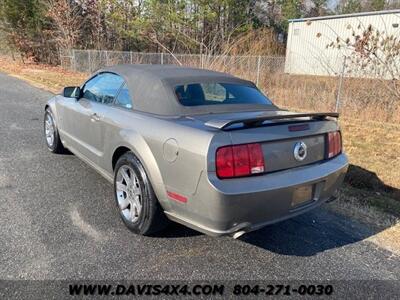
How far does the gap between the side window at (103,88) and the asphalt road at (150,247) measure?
3.46 ft

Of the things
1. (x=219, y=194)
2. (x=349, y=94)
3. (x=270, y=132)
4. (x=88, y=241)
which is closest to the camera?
(x=219, y=194)

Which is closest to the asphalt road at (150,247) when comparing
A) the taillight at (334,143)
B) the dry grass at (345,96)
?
the taillight at (334,143)

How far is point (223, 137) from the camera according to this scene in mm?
2582

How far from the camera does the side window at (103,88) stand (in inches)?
157

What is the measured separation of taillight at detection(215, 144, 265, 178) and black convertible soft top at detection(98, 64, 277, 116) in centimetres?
82

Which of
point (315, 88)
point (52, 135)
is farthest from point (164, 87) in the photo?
point (315, 88)

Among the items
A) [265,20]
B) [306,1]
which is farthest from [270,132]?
[306,1]

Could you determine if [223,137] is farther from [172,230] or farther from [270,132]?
[172,230]

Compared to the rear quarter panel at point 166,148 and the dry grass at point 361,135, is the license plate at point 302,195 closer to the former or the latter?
the rear quarter panel at point 166,148

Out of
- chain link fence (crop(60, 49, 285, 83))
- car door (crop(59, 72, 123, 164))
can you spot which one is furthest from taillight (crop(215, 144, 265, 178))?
chain link fence (crop(60, 49, 285, 83))

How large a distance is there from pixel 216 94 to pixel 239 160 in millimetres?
1384

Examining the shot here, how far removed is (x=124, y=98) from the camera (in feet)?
12.3

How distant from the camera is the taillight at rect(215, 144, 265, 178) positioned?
256 centimetres

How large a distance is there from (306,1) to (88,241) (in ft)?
141
